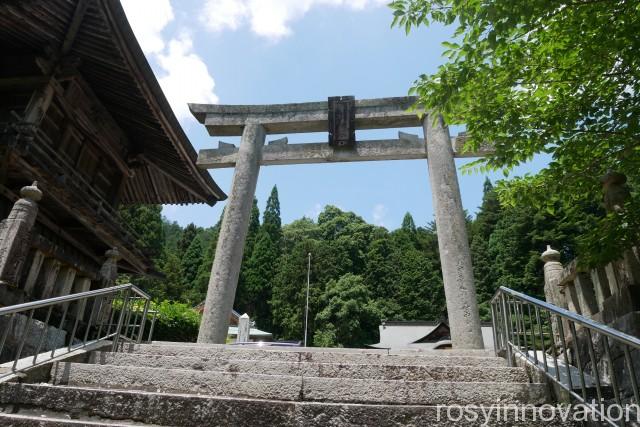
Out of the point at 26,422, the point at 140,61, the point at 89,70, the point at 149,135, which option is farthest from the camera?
the point at 149,135

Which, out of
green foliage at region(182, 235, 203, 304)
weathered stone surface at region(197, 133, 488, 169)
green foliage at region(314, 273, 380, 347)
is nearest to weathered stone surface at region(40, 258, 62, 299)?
weathered stone surface at region(197, 133, 488, 169)

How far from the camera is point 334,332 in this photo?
3238 centimetres

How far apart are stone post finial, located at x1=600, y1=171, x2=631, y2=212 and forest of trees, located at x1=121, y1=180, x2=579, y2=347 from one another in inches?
1062

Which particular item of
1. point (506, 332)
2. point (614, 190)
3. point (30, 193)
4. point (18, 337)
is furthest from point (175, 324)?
point (614, 190)

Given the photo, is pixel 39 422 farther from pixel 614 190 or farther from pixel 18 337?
pixel 614 190

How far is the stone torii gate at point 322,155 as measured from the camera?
6543mm

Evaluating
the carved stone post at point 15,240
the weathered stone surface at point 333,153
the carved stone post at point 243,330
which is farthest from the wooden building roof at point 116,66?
the carved stone post at point 243,330

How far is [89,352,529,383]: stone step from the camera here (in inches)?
144

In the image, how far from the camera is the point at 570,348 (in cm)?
495

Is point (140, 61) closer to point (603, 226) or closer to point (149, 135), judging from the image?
point (149, 135)

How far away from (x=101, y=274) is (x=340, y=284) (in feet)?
89.1

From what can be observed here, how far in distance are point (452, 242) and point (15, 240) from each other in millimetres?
6567

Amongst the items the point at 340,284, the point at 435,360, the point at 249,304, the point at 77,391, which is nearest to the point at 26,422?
the point at 77,391

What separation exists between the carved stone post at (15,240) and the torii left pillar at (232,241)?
2.83 meters
